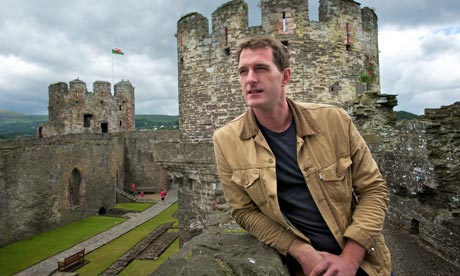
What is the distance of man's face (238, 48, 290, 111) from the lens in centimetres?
211

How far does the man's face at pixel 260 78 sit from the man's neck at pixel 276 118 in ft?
0.33

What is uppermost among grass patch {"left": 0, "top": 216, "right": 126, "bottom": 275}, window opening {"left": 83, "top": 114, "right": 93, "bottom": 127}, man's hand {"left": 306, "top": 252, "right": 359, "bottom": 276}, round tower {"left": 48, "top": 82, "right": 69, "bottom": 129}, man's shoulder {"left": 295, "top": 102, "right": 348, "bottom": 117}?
round tower {"left": 48, "top": 82, "right": 69, "bottom": 129}

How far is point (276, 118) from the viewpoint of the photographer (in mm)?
2262

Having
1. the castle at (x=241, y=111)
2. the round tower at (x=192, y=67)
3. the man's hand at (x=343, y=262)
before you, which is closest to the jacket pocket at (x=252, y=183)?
the man's hand at (x=343, y=262)

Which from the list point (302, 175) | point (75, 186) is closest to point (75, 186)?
point (75, 186)

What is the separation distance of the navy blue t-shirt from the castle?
9.65 ft

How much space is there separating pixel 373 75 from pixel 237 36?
14.9 ft

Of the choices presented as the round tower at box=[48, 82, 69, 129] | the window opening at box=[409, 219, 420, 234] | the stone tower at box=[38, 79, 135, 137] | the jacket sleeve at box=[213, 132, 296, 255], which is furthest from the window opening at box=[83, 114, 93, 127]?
the jacket sleeve at box=[213, 132, 296, 255]

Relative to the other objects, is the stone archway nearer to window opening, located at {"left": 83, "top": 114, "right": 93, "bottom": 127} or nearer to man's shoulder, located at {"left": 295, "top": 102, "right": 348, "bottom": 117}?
window opening, located at {"left": 83, "top": 114, "right": 93, "bottom": 127}

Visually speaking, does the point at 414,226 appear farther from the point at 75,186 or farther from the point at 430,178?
the point at 75,186

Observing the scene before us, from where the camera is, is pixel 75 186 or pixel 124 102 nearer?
pixel 75 186

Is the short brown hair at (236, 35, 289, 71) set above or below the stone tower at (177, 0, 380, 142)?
below

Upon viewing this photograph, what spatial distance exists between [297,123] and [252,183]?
0.49m

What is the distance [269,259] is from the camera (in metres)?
2.12
